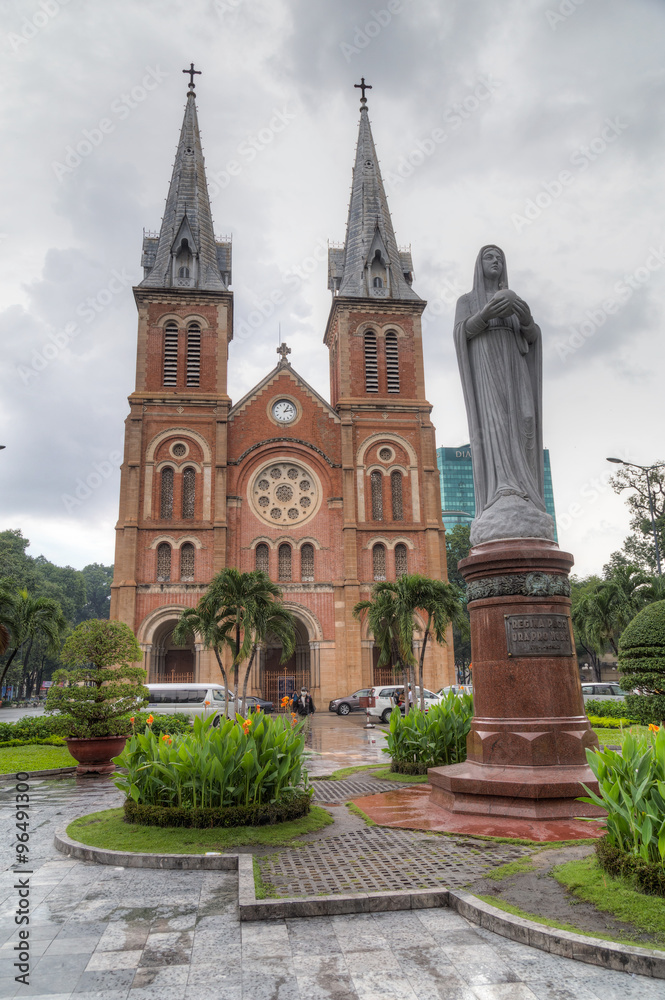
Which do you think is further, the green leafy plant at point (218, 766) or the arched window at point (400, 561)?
the arched window at point (400, 561)

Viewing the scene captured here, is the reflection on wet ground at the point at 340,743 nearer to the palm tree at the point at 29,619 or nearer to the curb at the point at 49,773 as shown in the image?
the curb at the point at 49,773

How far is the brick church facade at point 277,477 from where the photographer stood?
32688mm

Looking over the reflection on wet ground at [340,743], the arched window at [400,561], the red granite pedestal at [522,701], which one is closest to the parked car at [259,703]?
the reflection on wet ground at [340,743]

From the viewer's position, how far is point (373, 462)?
117 feet

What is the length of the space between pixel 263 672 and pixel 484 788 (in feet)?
93.0

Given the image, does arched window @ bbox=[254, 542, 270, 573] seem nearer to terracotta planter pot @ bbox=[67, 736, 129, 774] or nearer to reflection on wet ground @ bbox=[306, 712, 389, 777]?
reflection on wet ground @ bbox=[306, 712, 389, 777]

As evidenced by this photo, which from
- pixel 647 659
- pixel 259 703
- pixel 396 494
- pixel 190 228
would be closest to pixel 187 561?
pixel 259 703

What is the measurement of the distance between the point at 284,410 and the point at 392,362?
6.30 m

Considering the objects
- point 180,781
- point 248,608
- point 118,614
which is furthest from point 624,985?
point 118,614

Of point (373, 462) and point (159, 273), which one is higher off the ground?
point (159, 273)

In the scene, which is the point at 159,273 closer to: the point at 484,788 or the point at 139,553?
the point at 139,553

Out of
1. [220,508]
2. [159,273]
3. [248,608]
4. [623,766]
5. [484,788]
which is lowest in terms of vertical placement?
[484,788]

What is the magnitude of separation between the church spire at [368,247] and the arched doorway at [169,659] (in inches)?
782

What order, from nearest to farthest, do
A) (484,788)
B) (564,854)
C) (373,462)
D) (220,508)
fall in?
1. (564,854)
2. (484,788)
3. (220,508)
4. (373,462)
